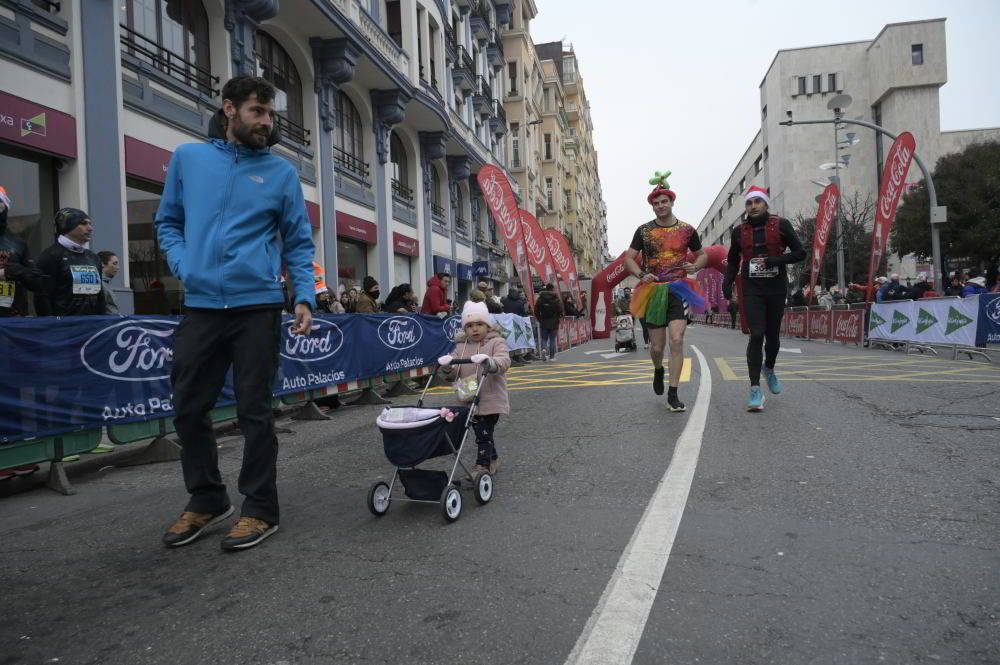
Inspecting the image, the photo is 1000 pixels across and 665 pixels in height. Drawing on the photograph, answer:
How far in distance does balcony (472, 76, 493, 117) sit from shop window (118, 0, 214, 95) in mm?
19727

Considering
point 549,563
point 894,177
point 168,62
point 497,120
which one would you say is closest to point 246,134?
point 549,563

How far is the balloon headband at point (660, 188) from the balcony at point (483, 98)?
27347 millimetres

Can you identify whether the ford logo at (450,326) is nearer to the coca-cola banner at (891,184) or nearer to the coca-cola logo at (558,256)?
the coca-cola banner at (891,184)

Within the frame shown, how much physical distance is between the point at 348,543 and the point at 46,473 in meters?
3.73

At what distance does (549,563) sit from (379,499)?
116cm

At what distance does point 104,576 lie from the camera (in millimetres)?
2963

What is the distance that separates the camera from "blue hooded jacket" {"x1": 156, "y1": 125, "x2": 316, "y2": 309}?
330cm

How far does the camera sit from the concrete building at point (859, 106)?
2459 inches

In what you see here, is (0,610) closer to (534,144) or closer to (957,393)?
(957,393)

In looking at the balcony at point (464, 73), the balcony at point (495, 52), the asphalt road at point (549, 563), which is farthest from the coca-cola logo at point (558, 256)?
the asphalt road at point (549, 563)

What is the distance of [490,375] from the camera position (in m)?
4.32

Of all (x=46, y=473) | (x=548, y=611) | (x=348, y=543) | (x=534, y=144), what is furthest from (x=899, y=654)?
(x=534, y=144)

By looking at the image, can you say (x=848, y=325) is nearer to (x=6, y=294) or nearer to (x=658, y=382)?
(x=658, y=382)

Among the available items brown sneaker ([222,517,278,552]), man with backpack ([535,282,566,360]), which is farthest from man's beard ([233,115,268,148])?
man with backpack ([535,282,566,360])
